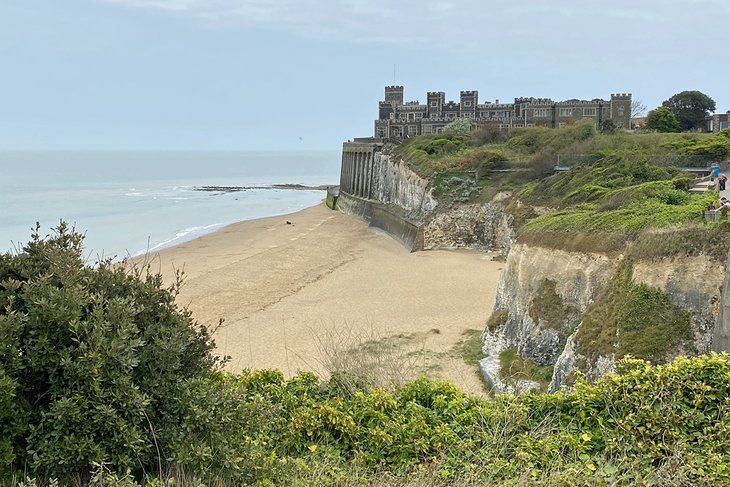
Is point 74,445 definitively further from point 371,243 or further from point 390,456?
point 371,243

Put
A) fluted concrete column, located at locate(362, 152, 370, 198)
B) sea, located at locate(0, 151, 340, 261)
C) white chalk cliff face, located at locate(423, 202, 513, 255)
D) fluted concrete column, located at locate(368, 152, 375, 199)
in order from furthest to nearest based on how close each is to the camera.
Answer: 1. fluted concrete column, located at locate(362, 152, 370, 198)
2. fluted concrete column, located at locate(368, 152, 375, 199)
3. sea, located at locate(0, 151, 340, 261)
4. white chalk cliff face, located at locate(423, 202, 513, 255)

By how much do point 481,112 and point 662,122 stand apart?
30.0m

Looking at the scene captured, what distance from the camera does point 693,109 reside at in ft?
208

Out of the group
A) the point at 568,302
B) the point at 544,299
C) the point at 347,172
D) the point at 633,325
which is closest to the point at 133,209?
the point at 347,172

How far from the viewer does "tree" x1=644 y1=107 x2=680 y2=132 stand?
55.5 m

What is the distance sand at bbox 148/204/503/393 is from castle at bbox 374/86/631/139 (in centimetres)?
3874

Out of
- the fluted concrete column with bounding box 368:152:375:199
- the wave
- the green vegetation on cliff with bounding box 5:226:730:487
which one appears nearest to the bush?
Result: the green vegetation on cliff with bounding box 5:226:730:487

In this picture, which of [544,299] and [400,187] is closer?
[544,299]

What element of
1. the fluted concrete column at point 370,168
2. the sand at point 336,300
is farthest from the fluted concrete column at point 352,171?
the sand at point 336,300

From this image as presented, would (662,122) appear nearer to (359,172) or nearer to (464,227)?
(464,227)

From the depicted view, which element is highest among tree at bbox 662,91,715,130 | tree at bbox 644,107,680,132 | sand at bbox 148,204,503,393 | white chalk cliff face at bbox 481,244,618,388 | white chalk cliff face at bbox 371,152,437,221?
tree at bbox 662,91,715,130

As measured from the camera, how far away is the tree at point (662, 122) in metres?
55.5

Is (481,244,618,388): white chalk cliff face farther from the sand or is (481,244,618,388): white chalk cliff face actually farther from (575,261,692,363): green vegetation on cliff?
(575,261,692,363): green vegetation on cliff

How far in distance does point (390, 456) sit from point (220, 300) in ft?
64.6
